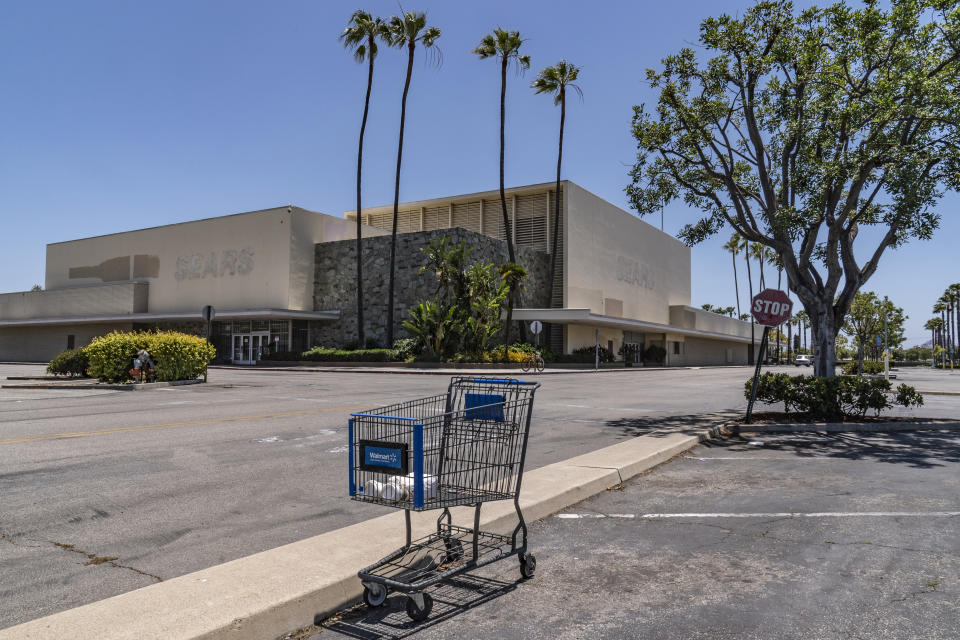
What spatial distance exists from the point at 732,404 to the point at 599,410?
181 inches

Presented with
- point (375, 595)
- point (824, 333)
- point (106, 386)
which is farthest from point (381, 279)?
point (375, 595)

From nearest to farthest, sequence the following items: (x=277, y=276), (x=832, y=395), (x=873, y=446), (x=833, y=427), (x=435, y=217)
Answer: (x=873, y=446)
(x=833, y=427)
(x=832, y=395)
(x=277, y=276)
(x=435, y=217)

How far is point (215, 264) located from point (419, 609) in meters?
49.5

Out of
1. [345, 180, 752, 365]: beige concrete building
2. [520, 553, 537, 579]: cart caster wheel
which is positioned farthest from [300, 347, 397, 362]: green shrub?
[520, 553, 537, 579]: cart caster wheel

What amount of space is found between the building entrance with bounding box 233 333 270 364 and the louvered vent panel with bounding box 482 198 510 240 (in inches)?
754

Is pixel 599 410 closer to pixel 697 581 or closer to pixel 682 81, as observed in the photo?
pixel 682 81

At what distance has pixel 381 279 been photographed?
146 feet

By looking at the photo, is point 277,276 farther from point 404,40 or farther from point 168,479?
point 168,479

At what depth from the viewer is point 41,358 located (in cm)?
5869

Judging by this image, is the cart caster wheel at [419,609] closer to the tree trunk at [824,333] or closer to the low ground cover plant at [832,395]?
the low ground cover plant at [832,395]

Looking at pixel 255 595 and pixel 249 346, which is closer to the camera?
pixel 255 595

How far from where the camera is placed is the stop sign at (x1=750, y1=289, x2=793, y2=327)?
490 inches

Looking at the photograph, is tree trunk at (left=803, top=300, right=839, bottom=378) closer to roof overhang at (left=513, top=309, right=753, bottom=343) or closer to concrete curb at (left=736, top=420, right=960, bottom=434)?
concrete curb at (left=736, top=420, right=960, bottom=434)

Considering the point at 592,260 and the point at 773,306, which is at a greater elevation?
the point at 592,260
